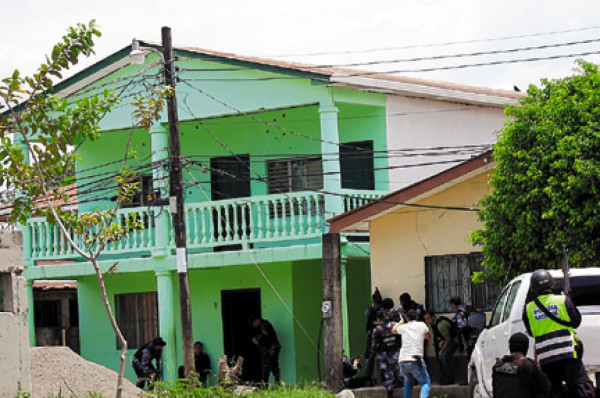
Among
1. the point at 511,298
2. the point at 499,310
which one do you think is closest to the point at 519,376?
the point at 511,298

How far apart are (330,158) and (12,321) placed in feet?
32.0

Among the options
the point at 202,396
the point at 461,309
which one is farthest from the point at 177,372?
the point at 202,396

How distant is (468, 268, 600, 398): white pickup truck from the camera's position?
1016cm

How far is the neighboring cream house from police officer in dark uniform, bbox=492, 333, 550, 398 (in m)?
9.06

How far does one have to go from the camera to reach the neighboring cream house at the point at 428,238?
61.3ft

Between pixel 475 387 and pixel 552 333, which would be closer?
pixel 552 333

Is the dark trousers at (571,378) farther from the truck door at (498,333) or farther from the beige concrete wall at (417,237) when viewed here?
the beige concrete wall at (417,237)

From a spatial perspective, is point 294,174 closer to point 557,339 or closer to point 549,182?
point 549,182

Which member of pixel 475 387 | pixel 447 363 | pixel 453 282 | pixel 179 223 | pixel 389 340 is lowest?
pixel 447 363

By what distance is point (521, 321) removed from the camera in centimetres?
1045

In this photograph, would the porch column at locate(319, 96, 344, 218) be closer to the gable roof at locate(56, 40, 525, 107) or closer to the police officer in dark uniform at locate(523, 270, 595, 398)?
the gable roof at locate(56, 40, 525, 107)

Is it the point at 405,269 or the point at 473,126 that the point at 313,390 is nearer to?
the point at 405,269

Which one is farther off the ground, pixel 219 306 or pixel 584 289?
pixel 584 289

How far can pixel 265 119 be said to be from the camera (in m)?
22.8
